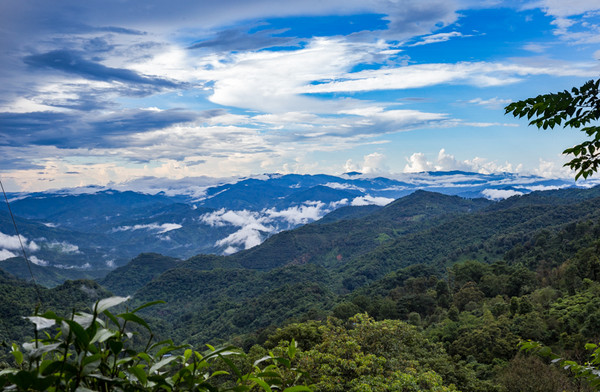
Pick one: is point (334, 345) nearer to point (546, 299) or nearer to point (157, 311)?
point (546, 299)

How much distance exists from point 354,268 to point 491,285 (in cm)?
9708

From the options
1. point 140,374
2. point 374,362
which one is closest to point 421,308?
point 374,362

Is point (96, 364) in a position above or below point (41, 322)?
below

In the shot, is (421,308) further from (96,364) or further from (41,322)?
(41,322)

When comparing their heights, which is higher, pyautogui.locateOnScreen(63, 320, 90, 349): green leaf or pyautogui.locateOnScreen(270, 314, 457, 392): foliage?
pyautogui.locateOnScreen(63, 320, 90, 349): green leaf

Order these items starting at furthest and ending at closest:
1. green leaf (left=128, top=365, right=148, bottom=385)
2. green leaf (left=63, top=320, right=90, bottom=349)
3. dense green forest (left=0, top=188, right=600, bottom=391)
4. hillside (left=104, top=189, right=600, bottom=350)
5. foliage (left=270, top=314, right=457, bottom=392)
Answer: hillside (left=104, top=189, right=600, bottom=350)
dense green forest (left=0, top=188, right=600, bottom=391)
foliage (left=270, top=314, right=457, bottom=392)
green leaf (left=128, top=365, right=148, bottom=385)
green leaf (left=63, top=320, right=90, bottom=349)

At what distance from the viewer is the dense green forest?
1652 cm

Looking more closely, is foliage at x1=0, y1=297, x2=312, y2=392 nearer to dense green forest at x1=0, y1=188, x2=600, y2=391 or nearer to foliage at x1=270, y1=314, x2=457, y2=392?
dense green forest at x1=0, y1=188, x2=600, y2=391

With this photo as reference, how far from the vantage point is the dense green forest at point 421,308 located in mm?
16516

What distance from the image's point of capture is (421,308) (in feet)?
189

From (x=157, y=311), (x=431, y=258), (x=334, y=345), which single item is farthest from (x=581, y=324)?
(x=157, y=311)

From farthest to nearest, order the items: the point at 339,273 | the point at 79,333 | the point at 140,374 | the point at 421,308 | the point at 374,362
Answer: the point at 339,273 → the point at 421,308 → the point at 374,362 → the point at 140,374 → the point at 79,333

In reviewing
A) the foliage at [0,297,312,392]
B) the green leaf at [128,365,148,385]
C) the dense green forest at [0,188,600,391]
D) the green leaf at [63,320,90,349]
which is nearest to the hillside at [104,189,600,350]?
the dense green forest at [0,188,600,391]

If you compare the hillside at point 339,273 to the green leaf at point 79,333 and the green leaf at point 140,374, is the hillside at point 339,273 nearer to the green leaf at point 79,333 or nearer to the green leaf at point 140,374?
the green leaf at point 140,374
